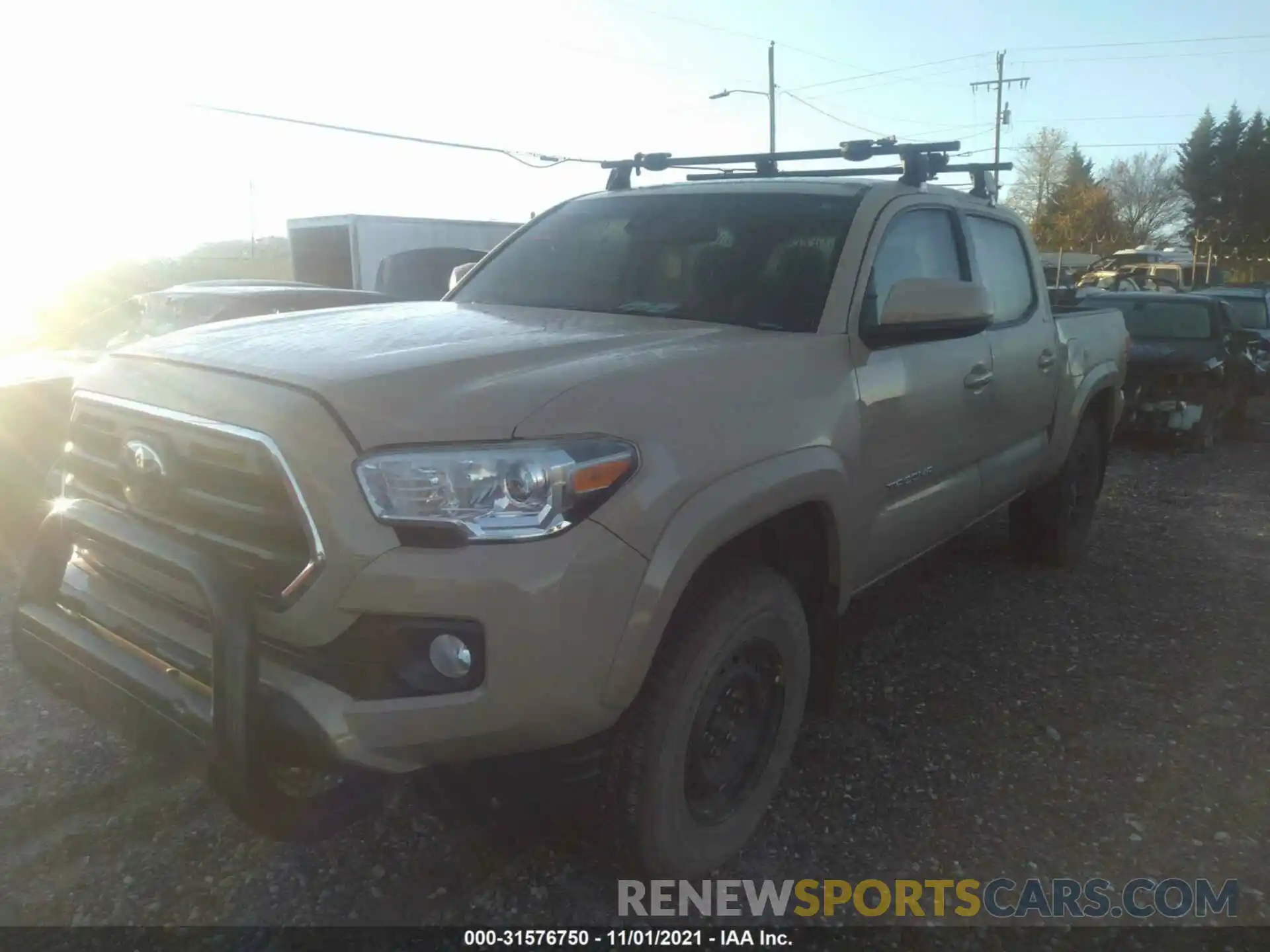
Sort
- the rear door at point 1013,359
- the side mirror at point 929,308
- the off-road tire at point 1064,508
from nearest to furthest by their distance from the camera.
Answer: the side mirror at point 929,308, the rear door at point 1013,359, the off-road tire at point 1064,508

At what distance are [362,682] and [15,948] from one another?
124cm

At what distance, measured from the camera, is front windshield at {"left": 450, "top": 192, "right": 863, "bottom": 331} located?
10.6 ft

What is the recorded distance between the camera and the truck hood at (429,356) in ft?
6.91

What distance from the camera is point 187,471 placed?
2.30m

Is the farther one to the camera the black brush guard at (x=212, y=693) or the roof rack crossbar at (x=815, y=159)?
the roof rack crossbar at (x=815, y=159)

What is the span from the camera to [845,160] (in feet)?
14.2

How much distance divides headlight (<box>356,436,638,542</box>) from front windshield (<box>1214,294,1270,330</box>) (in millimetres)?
Answer: 14112

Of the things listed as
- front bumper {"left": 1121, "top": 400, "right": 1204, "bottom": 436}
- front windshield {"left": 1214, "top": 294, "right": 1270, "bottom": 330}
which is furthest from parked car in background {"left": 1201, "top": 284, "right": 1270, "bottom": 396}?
front bumper {"left": 1121, "top": 400, "right": 1204, "bottom": 436}

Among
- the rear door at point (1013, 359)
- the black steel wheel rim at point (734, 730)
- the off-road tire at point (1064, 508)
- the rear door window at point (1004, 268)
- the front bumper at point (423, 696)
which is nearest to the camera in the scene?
the front bumper at point (423, 696)

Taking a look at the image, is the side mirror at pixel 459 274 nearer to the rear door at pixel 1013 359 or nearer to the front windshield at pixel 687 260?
the front windshield at pixel 687 260

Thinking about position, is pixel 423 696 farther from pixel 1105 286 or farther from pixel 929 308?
pixel 1105 286

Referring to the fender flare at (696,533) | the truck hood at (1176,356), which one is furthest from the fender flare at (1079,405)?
the truck hood at (1176,356)

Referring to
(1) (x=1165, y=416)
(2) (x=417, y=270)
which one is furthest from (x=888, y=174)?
(2) (x=417, y=270)

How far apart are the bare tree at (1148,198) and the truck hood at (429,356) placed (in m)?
83.4
